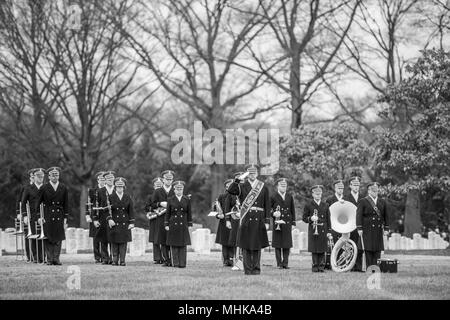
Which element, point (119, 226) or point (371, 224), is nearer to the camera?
point (371, 224)

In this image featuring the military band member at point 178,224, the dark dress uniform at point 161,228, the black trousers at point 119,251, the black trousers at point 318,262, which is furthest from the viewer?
the dark dress uniform at point 161,228

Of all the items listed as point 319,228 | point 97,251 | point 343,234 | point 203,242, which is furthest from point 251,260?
point 203,242

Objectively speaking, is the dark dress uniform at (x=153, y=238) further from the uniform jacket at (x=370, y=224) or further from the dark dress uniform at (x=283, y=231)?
the uniform jacket at (x=370, y=224)

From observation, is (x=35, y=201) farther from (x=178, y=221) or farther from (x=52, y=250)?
(x=178, y=221)

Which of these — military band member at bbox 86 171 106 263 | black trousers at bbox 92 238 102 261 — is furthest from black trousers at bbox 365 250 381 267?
black trousers at bbox 92 238 102 261

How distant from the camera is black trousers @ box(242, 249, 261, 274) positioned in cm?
1608

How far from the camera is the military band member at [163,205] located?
19.3m

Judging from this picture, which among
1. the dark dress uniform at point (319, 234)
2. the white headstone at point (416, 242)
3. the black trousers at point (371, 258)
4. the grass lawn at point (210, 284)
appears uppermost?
the dark dress uniform at point (319, 234)

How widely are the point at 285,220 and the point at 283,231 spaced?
33 centimetres

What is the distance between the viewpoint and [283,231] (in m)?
18.8

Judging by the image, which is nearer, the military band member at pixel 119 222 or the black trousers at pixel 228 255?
the military band member at pixel 119 222

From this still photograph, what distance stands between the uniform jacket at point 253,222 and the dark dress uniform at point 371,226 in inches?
96.9

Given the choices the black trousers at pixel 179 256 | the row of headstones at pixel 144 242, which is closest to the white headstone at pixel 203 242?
the row of headstones at pixel 144 242
